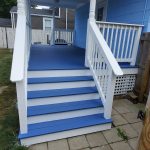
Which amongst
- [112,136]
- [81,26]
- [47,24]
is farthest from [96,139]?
[47,24]

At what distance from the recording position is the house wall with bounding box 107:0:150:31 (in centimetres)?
357

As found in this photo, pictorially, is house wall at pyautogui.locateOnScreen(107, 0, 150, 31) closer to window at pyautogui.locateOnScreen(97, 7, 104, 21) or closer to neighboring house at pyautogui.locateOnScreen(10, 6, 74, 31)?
window at pyautogui.locateOnScreen(97, 7, 104, 21)

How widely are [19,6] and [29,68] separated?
3.63ft

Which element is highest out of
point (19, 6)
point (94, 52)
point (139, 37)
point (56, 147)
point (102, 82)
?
point (19, 6)

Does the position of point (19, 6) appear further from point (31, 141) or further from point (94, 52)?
point (31, 141)

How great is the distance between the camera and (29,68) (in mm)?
3057

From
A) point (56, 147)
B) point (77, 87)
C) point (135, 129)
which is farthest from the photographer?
point (77, 87)

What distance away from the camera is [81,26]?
7148 mm

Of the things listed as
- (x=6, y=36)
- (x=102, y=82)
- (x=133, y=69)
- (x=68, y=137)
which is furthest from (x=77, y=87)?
(x=6, y=36)

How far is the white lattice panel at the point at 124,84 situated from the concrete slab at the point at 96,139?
1.52 m

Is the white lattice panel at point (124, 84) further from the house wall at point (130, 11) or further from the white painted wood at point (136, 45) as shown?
the house wall at point (130, 11)

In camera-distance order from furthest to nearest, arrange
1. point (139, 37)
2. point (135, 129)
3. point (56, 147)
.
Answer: point (139, 37), point (135, 129), point (56, 147)

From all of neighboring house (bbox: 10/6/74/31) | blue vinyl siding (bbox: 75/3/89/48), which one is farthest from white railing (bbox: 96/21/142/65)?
neighboring house (bbox: 10/6/74/31)

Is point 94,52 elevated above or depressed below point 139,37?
below
